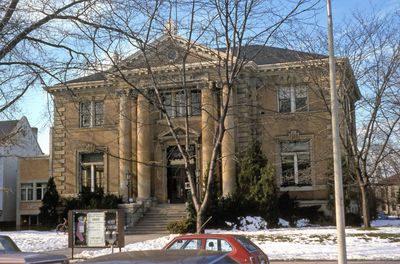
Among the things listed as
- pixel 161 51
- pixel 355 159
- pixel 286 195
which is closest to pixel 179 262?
pixel 161 51


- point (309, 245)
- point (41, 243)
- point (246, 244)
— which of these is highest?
point (246, 244)

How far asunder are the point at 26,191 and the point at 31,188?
0.54 metres

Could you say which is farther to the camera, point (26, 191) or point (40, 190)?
point (26, 191)

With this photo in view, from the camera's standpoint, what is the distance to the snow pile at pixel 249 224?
109 feet

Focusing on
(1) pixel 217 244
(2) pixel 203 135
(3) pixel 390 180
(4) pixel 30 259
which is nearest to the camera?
(4) pixel 30 259

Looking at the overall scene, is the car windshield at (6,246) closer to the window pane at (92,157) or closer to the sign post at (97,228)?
the sign post at (97,228)

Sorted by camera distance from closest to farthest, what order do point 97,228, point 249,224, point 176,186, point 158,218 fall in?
point 97,228
point 249,224
point 158,218
point 176,186

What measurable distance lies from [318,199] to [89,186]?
1690 centimetres

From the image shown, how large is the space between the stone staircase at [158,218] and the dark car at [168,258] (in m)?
28.3

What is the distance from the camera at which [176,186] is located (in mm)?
41125

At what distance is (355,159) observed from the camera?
29.5 meters

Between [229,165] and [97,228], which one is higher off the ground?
[229,165]

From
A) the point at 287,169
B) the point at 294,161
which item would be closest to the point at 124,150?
the point at 287,169

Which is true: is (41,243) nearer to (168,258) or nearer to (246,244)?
(246,244)
